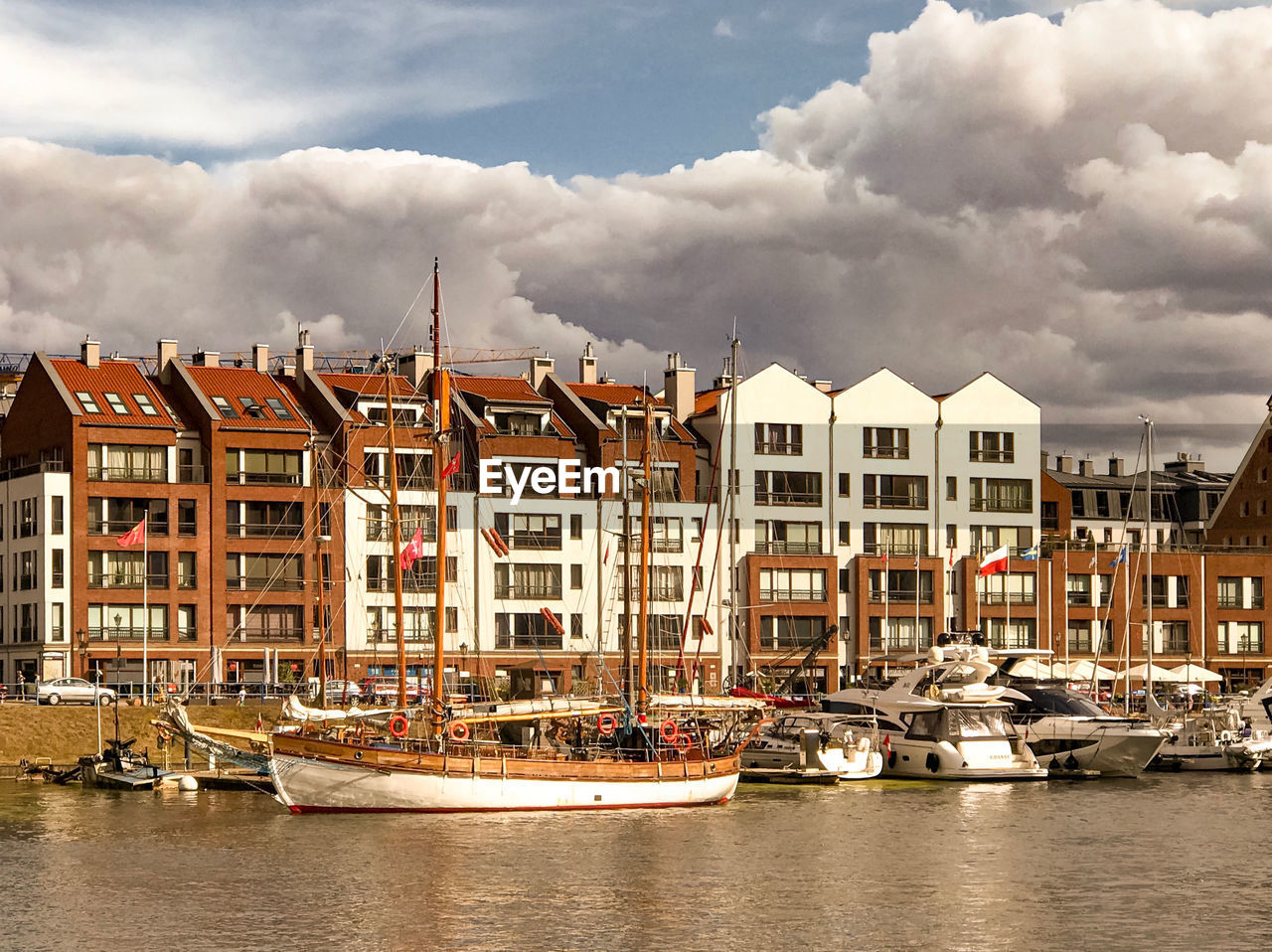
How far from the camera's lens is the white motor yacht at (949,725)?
84.1 meters

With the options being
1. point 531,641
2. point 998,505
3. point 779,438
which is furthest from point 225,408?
point 998,505

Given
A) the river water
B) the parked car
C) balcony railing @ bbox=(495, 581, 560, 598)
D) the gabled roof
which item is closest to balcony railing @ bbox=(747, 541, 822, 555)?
balcony railing @ bbox=(495, 581, 560, 598)

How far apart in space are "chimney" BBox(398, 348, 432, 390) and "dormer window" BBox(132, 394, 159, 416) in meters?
18.1

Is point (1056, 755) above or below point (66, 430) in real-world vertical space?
below

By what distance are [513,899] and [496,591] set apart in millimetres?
76578

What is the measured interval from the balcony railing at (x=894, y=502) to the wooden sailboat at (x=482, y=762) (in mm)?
57831

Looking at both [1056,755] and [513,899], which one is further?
[1056,755]

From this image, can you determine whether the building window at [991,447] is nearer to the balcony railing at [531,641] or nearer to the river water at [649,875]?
the balcony railing at [531,641]

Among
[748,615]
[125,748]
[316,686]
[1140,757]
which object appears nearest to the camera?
[125,748]

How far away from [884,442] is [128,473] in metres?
51.9

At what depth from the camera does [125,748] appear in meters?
81.9

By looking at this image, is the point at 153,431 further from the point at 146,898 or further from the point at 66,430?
the point at 146,898

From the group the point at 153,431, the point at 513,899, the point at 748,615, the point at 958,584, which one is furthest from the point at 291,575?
the point at 513,899

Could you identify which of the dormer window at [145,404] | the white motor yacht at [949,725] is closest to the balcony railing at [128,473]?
the dormer window at [145,404]
